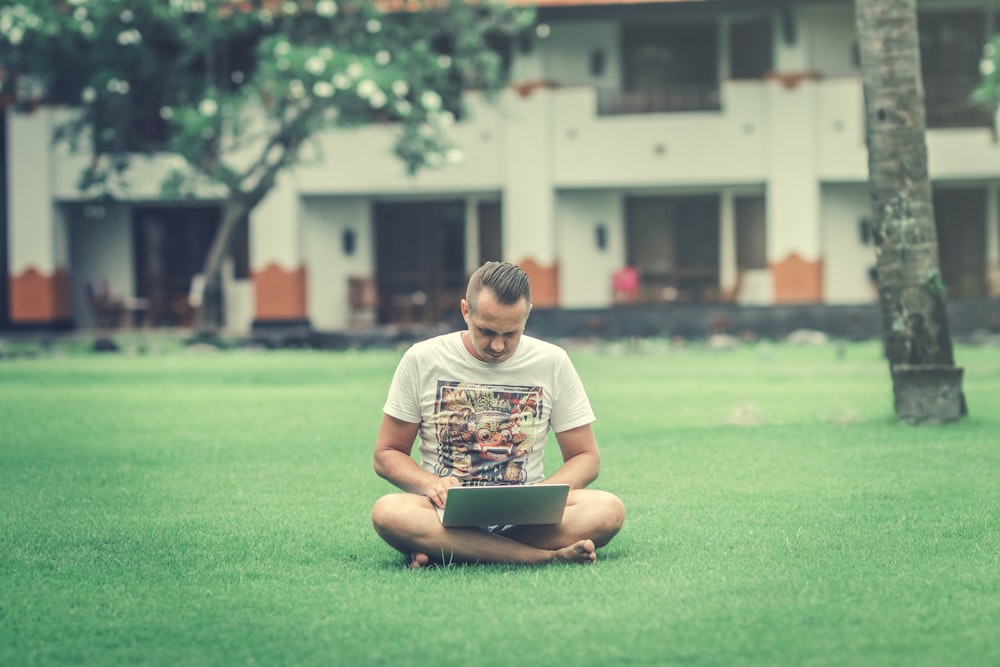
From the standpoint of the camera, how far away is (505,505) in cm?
685

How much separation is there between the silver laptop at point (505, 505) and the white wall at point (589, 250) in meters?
27.3

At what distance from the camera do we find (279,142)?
2931 centimetres

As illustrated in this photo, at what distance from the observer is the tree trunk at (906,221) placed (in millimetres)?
13508

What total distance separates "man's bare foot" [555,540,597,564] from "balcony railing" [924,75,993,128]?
26.9 m

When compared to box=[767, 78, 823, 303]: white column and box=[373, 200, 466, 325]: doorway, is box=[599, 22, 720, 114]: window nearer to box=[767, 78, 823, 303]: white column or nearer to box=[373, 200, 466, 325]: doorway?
box=[767, 78, 823, 303]: white column

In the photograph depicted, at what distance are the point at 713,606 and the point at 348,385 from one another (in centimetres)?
1345

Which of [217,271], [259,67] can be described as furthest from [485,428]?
[217,271]

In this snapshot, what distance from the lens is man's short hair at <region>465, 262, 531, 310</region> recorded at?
265 inches

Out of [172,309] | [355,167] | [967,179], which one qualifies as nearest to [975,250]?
[967,179]

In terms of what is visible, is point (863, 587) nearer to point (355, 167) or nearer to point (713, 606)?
point (713, 606)

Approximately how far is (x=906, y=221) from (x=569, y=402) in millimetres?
7081

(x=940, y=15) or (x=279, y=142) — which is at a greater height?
(x=940, y=15)

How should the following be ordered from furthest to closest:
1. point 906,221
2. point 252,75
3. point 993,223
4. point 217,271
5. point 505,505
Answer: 1. point 993,223
2. point 217,271
3. point 252,75
4. point 906,221
5. point 505,505

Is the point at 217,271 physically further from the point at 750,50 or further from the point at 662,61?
the point at 750,50
